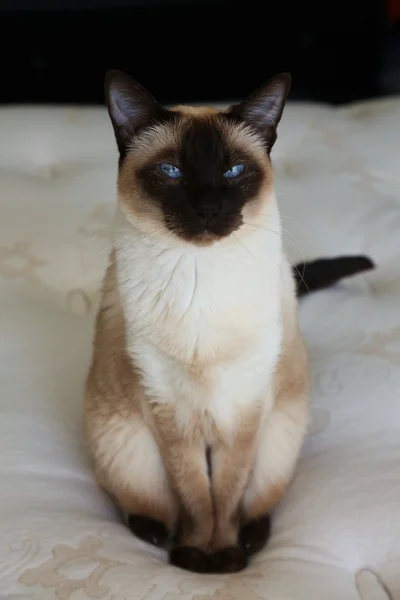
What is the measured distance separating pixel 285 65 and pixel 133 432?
5.18 ft

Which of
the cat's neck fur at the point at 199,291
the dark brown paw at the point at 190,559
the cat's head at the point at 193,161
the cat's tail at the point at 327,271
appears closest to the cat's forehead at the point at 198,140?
the cat's head at the point at 193,161

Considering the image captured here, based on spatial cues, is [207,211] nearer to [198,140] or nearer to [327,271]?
[198,140]

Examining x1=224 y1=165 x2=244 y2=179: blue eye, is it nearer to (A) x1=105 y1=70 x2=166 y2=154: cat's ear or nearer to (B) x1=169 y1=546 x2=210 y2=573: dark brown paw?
(A) x1=105 y1=70 x2=166 y2=154: cat's ear

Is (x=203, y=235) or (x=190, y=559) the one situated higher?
(x=203, y=235)

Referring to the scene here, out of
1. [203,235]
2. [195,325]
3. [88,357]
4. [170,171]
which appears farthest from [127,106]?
[88,357]

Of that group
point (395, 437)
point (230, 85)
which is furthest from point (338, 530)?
point (230, 85)

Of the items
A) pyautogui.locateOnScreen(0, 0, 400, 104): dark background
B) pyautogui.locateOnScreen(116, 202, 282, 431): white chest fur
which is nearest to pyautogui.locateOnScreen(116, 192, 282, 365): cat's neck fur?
pyautogui.locateOnScreen(116, 202, 282, 431): white chest fur

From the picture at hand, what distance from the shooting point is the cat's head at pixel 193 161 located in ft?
2.95

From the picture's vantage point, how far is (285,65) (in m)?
2.22

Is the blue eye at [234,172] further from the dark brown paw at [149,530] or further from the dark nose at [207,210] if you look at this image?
the dark brown paw at [149,530]

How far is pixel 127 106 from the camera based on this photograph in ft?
3.13

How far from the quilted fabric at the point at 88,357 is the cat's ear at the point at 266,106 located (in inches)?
18.6

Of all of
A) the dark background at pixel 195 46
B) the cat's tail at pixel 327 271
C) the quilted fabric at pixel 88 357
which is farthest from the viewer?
Answer: the dark background at pixel 195 46

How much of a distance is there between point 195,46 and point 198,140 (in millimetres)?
1338
